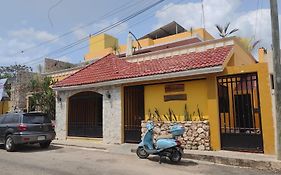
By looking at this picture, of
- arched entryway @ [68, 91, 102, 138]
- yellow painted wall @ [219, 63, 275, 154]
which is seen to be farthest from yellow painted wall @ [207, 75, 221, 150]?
arched entryway @ [68, 91, 102, 138]

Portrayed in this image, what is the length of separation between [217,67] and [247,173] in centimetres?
408

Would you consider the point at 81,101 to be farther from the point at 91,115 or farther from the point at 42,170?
the point at 42,170

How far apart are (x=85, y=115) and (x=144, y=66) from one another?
5091 millimetres

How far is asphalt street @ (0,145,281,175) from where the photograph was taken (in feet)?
26.7

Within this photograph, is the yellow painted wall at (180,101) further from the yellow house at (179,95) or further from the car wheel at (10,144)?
the car wheel at (10,144)

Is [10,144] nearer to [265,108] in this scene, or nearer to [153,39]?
[265,108]

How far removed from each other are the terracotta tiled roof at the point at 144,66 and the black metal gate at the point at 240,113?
1091mm

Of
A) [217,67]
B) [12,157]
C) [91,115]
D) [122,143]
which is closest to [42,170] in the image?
[12,157]

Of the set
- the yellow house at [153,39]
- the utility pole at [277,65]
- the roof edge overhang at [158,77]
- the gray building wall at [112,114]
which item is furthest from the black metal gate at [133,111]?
the yellow house at [153,39]

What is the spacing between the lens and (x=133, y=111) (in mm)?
14195

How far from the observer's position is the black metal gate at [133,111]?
1354cm

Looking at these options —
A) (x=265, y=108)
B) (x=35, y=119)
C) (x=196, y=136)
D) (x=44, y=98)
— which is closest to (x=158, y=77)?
(x=196, y=136)

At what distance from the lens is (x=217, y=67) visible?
10.6 m

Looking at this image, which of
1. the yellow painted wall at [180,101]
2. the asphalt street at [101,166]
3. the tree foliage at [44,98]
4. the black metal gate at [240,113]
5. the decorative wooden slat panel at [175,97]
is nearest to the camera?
the asphalt street at [101,166]
